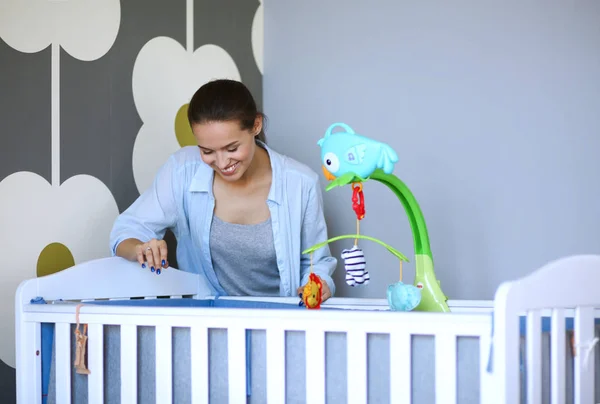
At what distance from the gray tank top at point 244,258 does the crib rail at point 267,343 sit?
571 mm

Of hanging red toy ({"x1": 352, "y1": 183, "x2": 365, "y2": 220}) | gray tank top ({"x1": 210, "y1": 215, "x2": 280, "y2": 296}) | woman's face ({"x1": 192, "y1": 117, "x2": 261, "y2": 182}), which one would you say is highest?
woman's face ({"x1": 192, "y1": 117, "x2": 261, "y2": 182})

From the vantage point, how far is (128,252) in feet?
5.85

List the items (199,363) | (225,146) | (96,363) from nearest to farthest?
(199,363)
(96,363)
(225,146)

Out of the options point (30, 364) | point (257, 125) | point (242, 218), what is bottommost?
point (30, 364)

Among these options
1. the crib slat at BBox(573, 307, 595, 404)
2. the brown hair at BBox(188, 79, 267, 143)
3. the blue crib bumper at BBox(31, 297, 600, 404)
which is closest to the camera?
the crib slat at BBox(573, 307, 595, 404)

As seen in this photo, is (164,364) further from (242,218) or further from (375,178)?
(242,218)

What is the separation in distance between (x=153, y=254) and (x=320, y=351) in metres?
0.61

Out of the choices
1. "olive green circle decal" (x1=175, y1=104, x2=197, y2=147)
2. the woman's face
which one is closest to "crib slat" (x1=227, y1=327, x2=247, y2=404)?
the woman's face

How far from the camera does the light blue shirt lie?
1965 millimetres

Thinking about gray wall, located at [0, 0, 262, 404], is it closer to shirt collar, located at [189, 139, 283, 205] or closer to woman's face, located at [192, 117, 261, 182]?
shirt collar, located at [189, 139, 283, 205]

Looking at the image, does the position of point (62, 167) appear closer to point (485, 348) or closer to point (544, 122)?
point (485, 348)

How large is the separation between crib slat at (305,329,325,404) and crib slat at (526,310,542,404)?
0.32 m

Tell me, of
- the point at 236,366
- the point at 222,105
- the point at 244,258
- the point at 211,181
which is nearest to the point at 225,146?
the point at 222,105

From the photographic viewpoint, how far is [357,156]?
56.2 inches
